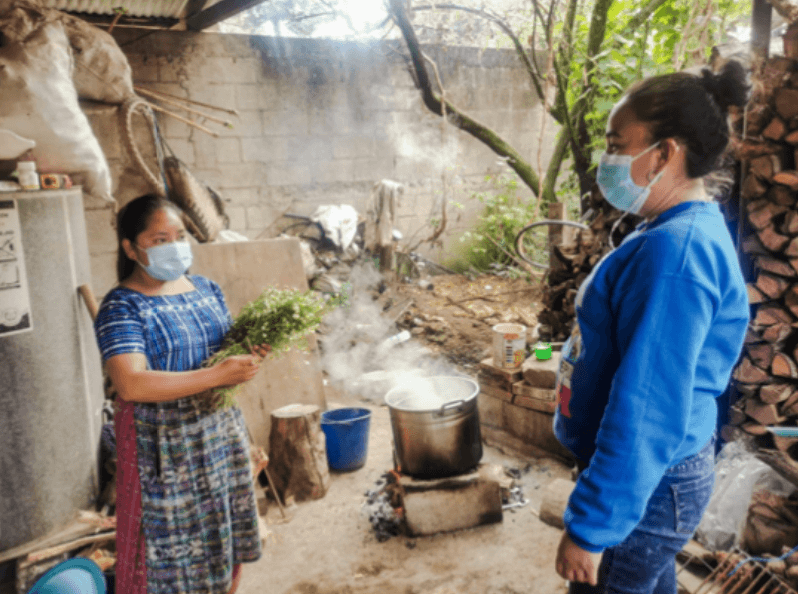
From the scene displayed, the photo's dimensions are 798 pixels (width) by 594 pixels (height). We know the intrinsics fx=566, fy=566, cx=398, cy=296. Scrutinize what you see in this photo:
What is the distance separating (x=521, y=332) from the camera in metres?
5.05

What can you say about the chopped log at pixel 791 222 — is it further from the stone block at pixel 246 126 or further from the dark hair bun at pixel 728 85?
the stone block at pixel 246 126

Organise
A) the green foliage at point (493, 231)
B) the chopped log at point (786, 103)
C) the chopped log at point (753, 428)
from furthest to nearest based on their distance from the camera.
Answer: the green foliage at point (493, 231) → the chopped log at point (753, 428) → the chopped log at point (786, 103)

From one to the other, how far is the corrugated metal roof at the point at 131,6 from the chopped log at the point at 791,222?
6.03m

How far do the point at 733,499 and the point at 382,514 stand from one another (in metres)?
2.36

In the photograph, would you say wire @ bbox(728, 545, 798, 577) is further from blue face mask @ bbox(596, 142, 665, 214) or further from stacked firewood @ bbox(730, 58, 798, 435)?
blue face mask @ bbox(596, 142, 665, 214)

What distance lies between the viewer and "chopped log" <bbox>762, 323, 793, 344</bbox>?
133 inches

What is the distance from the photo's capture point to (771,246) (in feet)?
10.9

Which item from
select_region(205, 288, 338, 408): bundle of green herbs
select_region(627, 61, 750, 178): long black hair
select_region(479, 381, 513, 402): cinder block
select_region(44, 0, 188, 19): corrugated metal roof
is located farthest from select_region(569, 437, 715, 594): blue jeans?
select_region(44, 0, 188, 19): corrugated metal roof

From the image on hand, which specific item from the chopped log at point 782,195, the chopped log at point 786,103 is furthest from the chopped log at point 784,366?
the chopped log at point 786,103

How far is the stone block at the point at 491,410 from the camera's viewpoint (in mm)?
5309

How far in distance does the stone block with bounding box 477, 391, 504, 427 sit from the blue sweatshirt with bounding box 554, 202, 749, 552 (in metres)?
3.62

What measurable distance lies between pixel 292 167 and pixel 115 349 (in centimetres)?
627

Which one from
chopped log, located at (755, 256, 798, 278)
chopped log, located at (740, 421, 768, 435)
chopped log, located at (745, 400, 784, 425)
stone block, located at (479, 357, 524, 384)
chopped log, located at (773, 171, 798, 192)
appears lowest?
stone block, located at (479, 357, 524, 384)

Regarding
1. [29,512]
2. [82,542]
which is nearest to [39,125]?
[29,512]
